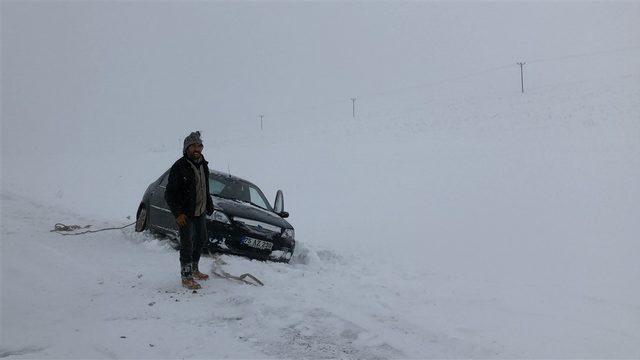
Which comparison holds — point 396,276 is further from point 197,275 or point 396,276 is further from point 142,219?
point 142,219

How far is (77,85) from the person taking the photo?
253 feet

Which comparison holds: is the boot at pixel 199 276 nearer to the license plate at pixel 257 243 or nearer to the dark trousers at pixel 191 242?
the dark trousers at pixel 191 242

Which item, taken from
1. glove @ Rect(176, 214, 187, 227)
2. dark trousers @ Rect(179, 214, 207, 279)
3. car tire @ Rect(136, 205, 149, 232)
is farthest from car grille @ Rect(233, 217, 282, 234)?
car tire @ Rect(136, 205, 149, 232)

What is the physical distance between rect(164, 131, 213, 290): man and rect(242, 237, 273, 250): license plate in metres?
1.29

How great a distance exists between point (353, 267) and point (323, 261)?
1.73 feet

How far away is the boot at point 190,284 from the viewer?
5039 mm

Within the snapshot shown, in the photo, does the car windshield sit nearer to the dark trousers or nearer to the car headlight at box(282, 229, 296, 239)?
the car headlight at box(282, 229, 296, 239)

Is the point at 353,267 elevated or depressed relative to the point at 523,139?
depressed

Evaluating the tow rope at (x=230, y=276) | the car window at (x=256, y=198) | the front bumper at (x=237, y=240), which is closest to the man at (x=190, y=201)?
the tow rope at (x=230, y=276)

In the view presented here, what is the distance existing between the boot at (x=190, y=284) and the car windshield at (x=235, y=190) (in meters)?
2.68

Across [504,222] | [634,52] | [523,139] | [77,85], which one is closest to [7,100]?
[77,85]

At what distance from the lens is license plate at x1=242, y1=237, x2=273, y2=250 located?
22.4ft

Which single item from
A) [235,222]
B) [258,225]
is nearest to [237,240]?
[235,222]

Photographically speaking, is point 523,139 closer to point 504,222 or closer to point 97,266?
point 504,222
